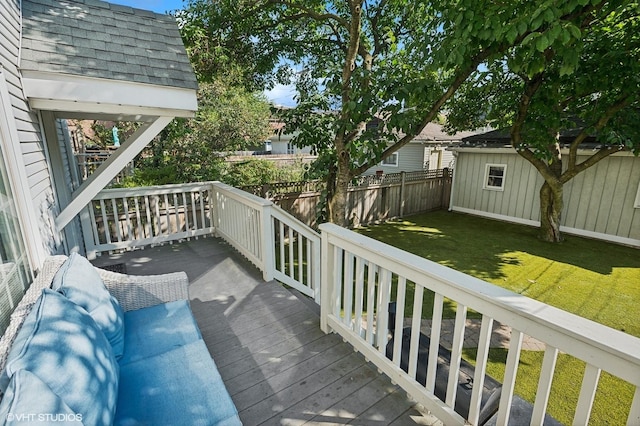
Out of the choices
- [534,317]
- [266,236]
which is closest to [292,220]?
[266,236]

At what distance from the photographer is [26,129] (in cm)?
254

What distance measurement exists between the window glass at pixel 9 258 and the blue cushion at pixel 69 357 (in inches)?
10.6

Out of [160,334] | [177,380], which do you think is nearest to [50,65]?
[160,334]

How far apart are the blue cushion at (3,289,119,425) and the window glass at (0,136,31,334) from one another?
27cm

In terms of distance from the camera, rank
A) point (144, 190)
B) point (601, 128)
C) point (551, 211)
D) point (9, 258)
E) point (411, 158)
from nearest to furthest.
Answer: point (9, 258), point (144, 190), point (601, 128), point (551, 211), point (411, 158)

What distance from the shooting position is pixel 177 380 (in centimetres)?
170

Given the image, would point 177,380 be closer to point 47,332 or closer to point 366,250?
point 47,332

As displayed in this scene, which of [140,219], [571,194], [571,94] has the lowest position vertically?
[571,194]

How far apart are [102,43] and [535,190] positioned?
978 centimetres

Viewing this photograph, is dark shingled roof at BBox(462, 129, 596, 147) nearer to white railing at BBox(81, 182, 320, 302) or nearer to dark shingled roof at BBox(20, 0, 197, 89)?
white railing at BBox(81, 182, 320, 302)

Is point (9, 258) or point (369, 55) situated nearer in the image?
point (9, 258)

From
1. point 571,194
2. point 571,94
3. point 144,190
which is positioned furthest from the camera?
point 571,194

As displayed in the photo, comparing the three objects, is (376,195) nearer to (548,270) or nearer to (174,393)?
(548,270)

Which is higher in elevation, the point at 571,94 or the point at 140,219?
the point at 571,94
